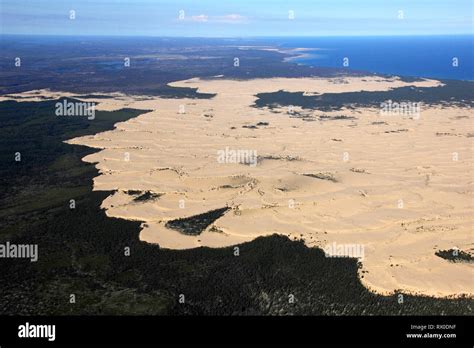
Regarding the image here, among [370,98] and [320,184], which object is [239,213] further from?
[370,98]

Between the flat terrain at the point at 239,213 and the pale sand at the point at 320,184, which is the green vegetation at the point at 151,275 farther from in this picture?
the pale sand at the point at 320,184

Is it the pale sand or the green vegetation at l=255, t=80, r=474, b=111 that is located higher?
the green vegetation at l=255, t=80, r=474, b=111

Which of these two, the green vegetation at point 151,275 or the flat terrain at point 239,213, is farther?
the flat terrain at point 239,213

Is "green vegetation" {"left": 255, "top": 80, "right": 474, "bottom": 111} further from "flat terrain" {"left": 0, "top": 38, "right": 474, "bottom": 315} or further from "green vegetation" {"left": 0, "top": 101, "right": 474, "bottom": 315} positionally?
"green vegetation" {"left": 0, "top": 101, "right": 474, "bottom": 315}

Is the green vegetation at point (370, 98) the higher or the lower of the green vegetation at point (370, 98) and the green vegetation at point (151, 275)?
the higher

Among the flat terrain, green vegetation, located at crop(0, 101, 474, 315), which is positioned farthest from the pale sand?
green vegetation, located at crop(0, 101, 474, 315)

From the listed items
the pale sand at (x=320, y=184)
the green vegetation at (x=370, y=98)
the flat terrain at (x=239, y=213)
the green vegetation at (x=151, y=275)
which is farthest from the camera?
the green vegetation at (x=370, y=98)

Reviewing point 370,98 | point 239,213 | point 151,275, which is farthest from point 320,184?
point 370,98

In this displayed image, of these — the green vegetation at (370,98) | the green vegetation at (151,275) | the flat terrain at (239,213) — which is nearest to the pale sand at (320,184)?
the flat terrain at (239,213)
